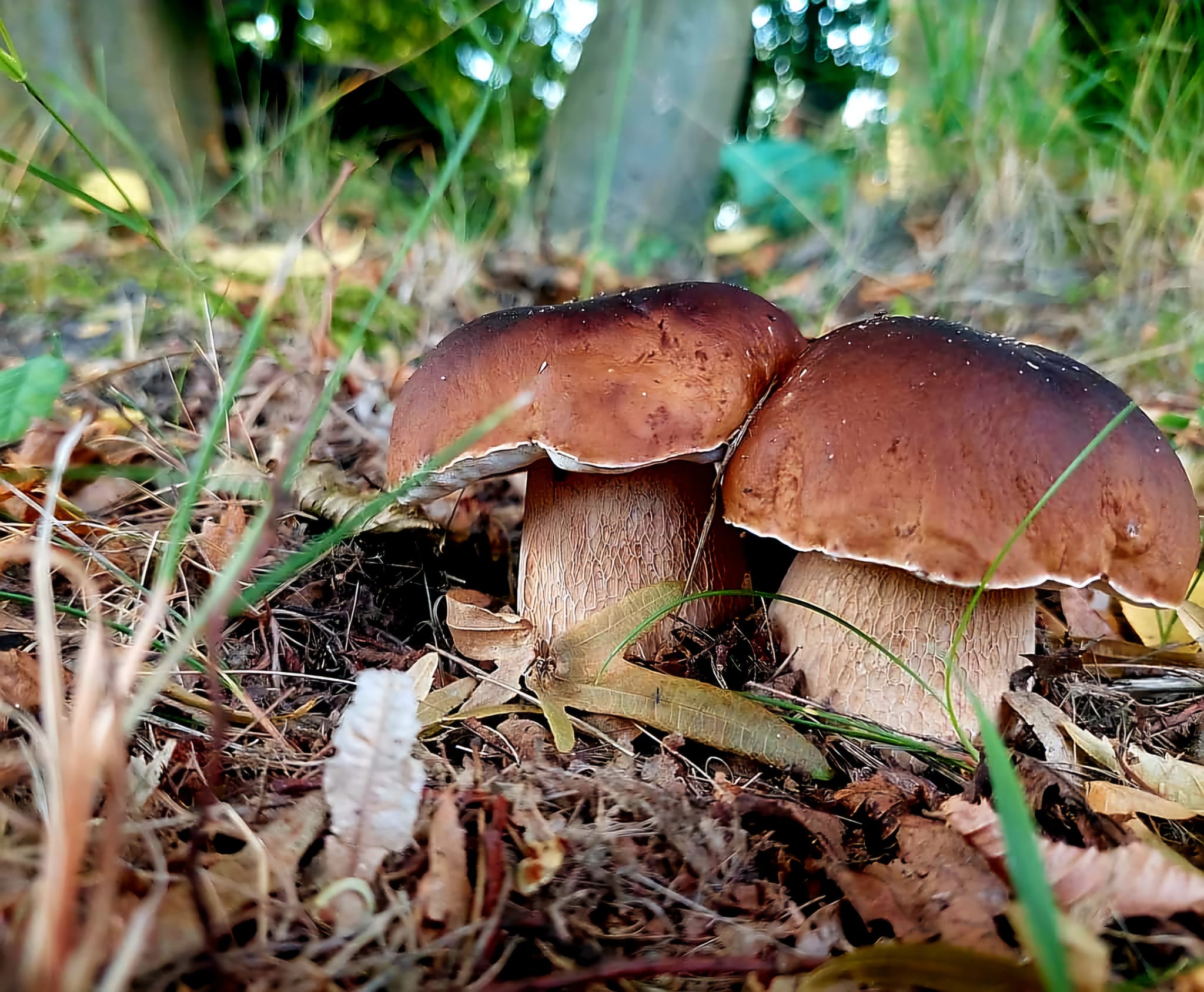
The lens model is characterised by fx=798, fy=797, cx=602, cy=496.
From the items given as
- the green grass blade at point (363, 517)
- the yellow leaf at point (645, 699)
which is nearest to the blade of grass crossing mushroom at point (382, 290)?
the green grass blade at point (363, 517)

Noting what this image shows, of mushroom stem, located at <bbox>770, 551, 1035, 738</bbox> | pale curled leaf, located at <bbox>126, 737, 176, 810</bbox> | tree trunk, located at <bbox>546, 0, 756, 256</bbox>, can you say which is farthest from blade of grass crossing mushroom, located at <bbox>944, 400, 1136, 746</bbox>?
tree trunk, located at <bbox>546, 0, 756, 256</bbox>

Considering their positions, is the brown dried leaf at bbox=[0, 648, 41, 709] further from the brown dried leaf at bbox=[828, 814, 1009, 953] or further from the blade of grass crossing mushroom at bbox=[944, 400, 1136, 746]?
the blade of grass crossing mushroom at bbox=[944, 400, 1136, 746]

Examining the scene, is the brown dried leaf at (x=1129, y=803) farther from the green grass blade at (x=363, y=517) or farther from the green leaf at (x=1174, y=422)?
the green leaf at (x=1174, y=422)

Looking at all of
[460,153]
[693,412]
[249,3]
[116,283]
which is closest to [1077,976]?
[693,412]

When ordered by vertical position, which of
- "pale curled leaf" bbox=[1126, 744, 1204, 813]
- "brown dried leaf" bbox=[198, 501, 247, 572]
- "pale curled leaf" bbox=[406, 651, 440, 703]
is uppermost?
"pale curled leaf" bbox=[1126, 744, 1204, 813]

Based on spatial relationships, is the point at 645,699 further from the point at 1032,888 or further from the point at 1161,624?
the point at 1161,624

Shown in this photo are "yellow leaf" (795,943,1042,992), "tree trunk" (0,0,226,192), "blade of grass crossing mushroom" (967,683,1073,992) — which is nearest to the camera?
"blade of grass crossing mushroom" (967,683,1073,992)

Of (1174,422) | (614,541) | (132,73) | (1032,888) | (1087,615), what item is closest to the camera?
(1032,888)

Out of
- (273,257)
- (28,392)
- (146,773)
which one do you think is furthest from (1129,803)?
(273,257)
